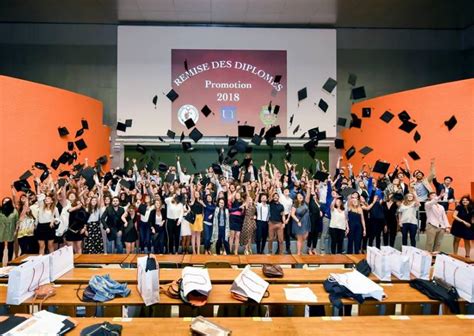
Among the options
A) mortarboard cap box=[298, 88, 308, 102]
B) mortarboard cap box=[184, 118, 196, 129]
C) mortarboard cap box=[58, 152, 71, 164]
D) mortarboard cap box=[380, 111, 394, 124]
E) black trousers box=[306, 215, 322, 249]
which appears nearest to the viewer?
black trousers box=[306, 215, 322, 249]

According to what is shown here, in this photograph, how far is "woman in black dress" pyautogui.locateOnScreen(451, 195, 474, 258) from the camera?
7301mm

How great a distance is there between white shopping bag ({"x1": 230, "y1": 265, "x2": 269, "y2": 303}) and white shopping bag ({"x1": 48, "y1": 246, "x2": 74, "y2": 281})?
1918 mm

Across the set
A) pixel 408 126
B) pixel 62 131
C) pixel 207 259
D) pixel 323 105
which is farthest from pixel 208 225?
pixel 323 105

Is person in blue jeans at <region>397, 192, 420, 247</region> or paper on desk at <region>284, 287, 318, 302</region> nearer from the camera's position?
paper on desk at <region>284, 287, 318, 302</region>

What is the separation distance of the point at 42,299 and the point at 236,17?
36.8 feet

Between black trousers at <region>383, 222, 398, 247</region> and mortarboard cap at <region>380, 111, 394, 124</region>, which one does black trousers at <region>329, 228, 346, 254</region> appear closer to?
black trousers at <region>383, 222, 398, 247</region>

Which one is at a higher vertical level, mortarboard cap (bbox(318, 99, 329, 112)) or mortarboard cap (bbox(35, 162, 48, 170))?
mortarboard cap (bbox(318, 99, 329, 112))

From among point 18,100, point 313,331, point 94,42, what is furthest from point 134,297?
point 94,42

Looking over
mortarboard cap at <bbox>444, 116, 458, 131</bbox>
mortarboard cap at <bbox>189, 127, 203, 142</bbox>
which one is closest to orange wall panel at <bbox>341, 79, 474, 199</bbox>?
mortarboard cap at <bbox>444, 116, 458, 131</bbox>

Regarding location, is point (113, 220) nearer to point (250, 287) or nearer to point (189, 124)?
point (189, 124)

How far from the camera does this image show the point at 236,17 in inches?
502

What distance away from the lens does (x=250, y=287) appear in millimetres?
3578

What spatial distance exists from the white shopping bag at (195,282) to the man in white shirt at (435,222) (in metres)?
5.42

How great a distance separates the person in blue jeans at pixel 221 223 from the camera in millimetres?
7570
